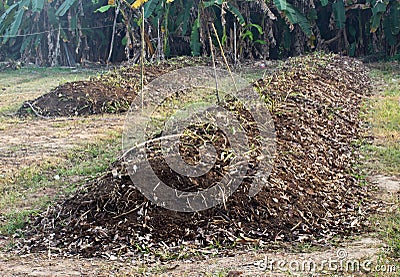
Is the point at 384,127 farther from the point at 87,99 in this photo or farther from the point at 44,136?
the point at 87,99

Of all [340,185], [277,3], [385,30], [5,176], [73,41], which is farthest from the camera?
[73,41]

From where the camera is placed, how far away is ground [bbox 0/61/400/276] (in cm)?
328

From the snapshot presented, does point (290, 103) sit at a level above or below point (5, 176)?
above

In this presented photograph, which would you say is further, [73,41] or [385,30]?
[73,41]

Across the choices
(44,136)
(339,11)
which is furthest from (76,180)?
(339,11)

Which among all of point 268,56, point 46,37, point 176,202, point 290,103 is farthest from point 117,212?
point 46,37

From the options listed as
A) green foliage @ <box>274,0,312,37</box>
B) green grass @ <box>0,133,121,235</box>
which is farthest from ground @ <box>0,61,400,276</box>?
green foliage @ <box>274,0,312,37</box>

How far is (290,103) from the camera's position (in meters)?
6.53

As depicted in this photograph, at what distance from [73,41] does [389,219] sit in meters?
11.5

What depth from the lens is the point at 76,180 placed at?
5.46 metres

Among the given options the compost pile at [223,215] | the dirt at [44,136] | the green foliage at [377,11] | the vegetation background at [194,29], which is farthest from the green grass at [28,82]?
the green foliage at [377,11]

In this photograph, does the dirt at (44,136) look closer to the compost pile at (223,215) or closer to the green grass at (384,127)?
the compost pile at (223,215)

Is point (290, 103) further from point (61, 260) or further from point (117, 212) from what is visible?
point (61, 260)

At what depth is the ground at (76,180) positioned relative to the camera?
3.28 meters
